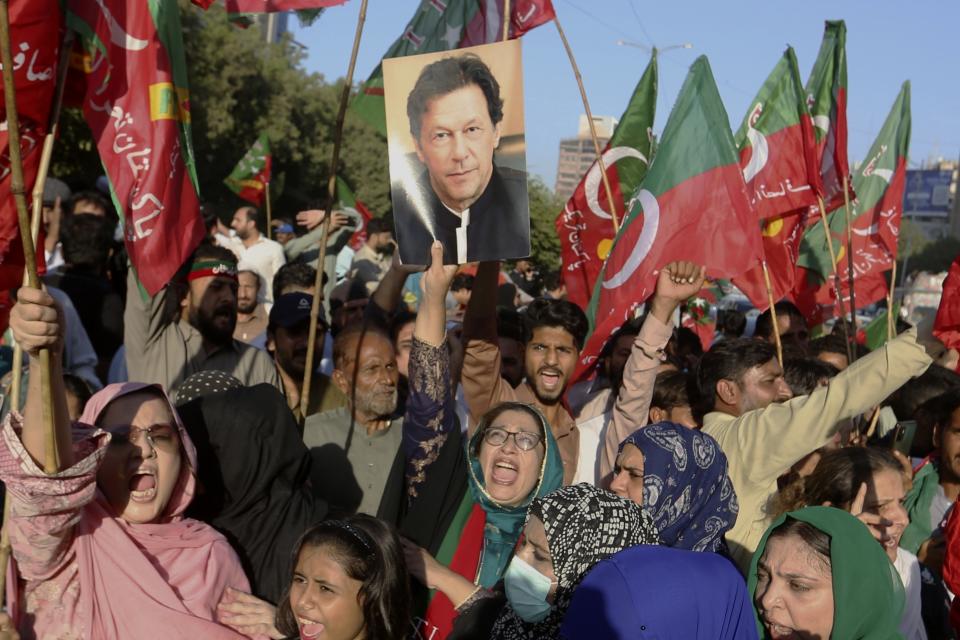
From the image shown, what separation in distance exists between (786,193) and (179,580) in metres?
4.79

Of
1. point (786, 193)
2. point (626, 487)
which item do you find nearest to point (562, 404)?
point (626, 487)

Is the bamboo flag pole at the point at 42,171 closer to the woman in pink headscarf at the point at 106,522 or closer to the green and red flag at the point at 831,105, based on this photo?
the woman in pink headscarf at the point at 106,522

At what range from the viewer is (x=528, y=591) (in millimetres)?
2803

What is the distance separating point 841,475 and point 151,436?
7.09 feet

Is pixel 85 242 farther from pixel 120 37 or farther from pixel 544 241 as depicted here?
pixel 544 241

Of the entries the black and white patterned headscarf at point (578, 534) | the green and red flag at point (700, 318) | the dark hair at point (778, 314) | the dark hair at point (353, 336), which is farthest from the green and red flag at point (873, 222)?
the black and white patterned headscarf at point (578, 534)

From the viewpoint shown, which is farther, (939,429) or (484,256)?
(939,429)

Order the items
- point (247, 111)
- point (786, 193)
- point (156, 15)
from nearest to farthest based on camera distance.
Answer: point (156, 15)
point (786, 193)
point (247, 111)

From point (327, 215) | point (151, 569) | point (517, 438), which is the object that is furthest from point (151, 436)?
point (327, 215)

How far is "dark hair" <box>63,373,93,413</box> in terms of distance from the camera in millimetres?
4121

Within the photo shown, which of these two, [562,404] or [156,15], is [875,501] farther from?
[156,15]

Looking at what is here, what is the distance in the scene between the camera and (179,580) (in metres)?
3.14

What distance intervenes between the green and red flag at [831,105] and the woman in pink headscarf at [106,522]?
5221 mm

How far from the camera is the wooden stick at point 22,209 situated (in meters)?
2.53
